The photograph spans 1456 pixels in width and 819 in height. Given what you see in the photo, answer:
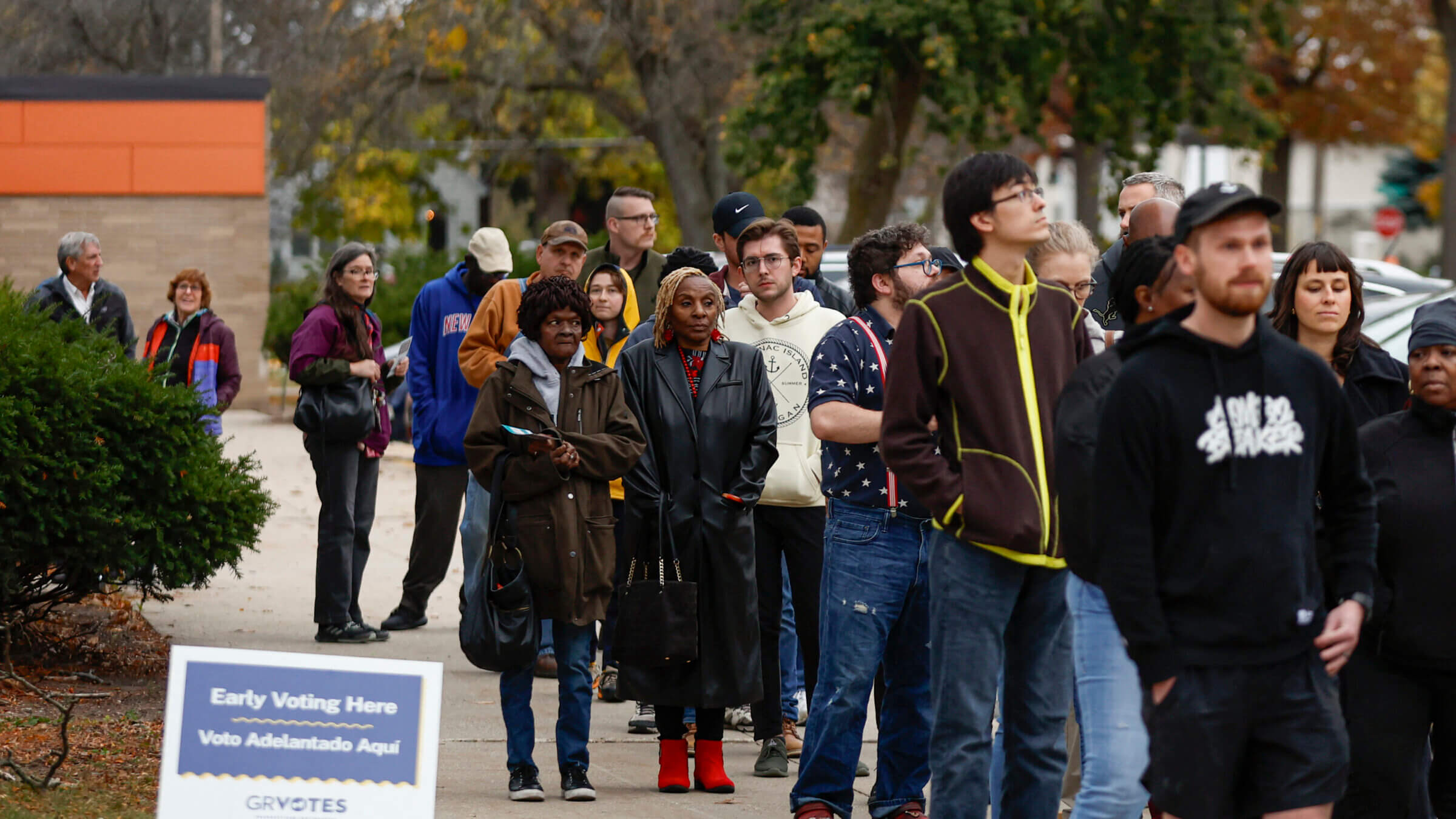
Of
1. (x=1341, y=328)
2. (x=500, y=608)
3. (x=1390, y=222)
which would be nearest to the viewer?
(x=1341, y=328)

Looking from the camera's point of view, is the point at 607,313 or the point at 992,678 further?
the point at 607,313

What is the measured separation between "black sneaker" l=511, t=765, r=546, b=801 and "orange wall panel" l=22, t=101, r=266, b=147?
65.8ft

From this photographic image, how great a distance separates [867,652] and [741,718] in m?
2.36

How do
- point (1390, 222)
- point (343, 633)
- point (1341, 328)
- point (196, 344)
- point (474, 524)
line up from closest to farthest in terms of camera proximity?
point (1341, 328) < point (474, 524) < point (343, 633) < point (196, 344) < point (1390, 222)

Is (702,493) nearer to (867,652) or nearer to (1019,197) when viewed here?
(867,652)

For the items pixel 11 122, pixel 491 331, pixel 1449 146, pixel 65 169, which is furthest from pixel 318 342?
pixel 1449 146

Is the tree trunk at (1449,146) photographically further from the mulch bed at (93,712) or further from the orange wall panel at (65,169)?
the mulch bed at (93,712)

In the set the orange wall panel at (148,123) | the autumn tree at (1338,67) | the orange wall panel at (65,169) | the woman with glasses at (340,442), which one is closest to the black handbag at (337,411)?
the woman with glasses at (340,442)

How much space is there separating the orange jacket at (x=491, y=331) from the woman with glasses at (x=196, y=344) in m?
2.34

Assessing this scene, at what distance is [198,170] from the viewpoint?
2455 cm

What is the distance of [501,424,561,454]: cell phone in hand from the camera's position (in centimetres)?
609

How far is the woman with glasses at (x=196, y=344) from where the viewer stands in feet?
33.6

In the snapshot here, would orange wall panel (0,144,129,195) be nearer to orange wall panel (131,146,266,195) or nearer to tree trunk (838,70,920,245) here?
orange wall panel (131,146,266,195)

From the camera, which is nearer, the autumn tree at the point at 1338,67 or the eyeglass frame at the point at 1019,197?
the eyeglass frame at the point at 1019,197
